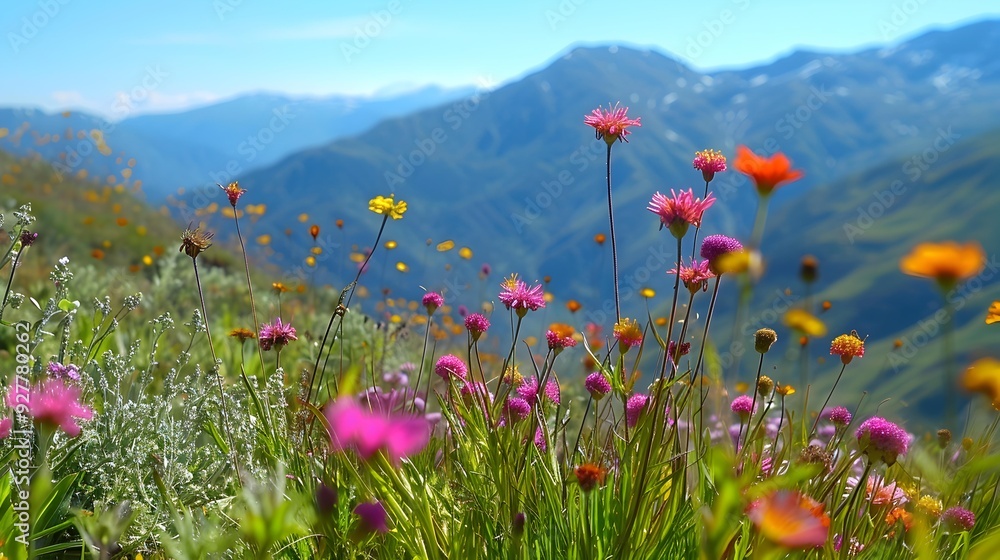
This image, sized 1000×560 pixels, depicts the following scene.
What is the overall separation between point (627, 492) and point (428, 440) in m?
0.90

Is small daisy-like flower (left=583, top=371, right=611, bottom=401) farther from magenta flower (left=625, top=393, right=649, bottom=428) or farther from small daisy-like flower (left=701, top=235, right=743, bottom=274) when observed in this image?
small daisy-like flower (left=701, top=235, right=743, bottom=274)

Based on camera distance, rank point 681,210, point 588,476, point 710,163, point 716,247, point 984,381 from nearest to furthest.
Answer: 1. point 984,381
2. point 588,476
3. point 681,210
4. point 716,247
5. point 710,163

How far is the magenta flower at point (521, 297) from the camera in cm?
197

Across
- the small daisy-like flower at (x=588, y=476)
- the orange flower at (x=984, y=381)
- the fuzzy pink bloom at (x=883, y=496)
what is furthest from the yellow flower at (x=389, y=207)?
the orange flower at (x=984, y=381)

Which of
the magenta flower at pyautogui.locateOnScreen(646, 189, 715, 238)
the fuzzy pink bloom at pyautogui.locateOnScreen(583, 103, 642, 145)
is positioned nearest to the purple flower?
the magenta flower at pyautogui.locateOnScreen(646, 189, 715, 238)

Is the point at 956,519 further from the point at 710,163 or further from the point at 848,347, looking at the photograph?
the point at 710,163

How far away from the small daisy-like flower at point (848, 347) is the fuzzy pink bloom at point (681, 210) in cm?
86

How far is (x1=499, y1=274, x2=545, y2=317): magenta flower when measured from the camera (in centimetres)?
197

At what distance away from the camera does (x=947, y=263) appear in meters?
0.86

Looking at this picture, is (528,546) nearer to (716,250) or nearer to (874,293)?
(716,250)

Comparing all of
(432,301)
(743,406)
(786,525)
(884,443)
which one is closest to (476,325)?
(432,301)

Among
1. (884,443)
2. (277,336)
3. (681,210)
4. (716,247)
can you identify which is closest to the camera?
(681,210)

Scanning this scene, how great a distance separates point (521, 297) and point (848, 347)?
3.16 ft

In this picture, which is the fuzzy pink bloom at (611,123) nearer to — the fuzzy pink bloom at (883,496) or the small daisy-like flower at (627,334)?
the small daisy-like flower at (627,334)
